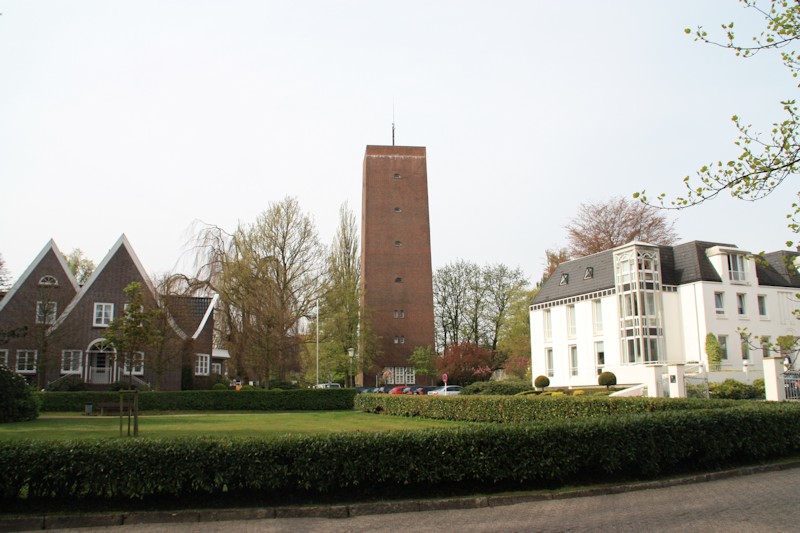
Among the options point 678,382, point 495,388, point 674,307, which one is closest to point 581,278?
point 674,307

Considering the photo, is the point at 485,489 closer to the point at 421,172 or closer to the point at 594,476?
the point at 594,476

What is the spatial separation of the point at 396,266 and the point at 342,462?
168 ft

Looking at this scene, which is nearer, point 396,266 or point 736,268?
point 736,268

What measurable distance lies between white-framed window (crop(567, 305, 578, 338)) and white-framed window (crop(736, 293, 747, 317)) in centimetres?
1021

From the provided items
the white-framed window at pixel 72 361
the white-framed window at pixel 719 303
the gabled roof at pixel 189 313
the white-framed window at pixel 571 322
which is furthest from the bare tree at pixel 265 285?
the white-framed window at pixel 719 303

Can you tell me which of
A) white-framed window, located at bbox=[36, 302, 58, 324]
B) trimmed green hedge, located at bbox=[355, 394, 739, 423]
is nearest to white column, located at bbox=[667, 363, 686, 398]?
trimmed green hedge, located at bbox=[355, 394, 739, 423]

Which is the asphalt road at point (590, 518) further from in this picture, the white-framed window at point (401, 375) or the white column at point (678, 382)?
the white-framed window at point (401, 375)

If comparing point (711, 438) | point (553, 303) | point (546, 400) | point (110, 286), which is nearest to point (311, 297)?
point (110, 286)

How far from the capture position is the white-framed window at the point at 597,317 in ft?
142

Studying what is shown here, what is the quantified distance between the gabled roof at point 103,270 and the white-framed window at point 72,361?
204 centimetres

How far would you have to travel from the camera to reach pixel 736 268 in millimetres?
41312

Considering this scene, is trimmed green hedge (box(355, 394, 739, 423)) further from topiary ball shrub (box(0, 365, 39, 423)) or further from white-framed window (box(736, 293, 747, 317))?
white-framed window (box(736, 293, 747, 317))

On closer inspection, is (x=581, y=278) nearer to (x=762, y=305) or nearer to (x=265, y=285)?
(x=762, y=305)

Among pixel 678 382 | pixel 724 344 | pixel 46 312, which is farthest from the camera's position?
pixel 724 344
